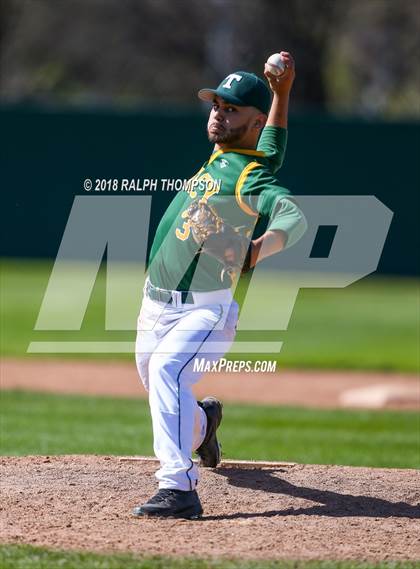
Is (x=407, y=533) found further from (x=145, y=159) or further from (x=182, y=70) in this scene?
(x=182, y=70)

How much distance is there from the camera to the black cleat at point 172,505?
5.64 meters

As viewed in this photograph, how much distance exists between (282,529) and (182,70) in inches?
1348

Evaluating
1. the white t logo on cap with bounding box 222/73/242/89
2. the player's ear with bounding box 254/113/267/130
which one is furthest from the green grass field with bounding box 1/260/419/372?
the white t logo on cap with bounding box 222/73/242/89

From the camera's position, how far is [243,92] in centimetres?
576

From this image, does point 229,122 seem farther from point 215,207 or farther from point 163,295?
point 163,295

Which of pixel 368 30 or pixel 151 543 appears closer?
pixel 151 543

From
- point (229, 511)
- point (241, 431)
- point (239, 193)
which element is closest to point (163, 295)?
point (239, 193)

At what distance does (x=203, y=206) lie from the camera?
18.6 feet

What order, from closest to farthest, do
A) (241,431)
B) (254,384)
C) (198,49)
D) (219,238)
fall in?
(219,238)
(241,431)
(254,384)
(198,49)

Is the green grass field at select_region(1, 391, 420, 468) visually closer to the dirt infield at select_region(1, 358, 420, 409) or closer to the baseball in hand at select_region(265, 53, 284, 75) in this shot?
the dirt infield at select_region(1, 358, 420, 409)

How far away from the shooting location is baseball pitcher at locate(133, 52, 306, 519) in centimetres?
558

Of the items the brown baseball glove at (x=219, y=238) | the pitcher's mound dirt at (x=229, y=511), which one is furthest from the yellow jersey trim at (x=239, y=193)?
the pitcher's mound dirt at (x=229, y=511)

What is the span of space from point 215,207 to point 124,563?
5.90 feet

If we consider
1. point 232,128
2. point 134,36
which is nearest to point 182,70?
point 134,36
